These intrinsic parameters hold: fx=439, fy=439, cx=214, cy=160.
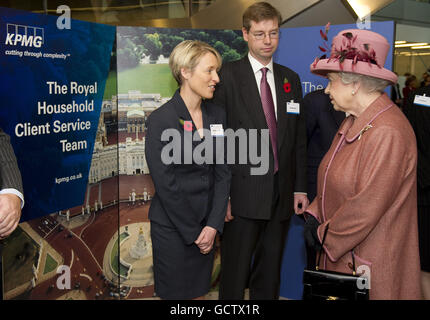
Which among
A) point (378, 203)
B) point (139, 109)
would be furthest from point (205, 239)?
point (139, 109)

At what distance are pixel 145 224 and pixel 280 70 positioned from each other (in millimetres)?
1570

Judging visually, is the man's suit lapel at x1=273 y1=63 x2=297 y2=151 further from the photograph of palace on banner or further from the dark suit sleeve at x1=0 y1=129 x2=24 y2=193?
the dark suit sleeve at x1=0 y1=129 x2=24 y2=193

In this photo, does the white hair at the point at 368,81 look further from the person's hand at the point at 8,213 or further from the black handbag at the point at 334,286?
the person's hand at the point at 8,213

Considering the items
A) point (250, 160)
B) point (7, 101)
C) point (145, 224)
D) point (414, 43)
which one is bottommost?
point (145, 224)

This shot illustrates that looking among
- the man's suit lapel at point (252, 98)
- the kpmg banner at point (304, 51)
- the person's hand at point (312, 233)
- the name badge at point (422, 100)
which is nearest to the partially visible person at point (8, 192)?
the person's hand at point (312, 233)

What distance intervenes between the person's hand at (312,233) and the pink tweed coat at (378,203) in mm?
101

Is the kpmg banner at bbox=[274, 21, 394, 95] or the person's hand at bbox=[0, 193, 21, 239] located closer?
the person's hand at bbox=[0, 193, 21, 239]

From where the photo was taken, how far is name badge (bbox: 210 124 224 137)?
8.34 feet

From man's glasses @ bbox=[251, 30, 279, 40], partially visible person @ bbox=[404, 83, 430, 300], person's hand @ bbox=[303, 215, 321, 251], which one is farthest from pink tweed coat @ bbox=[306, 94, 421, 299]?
partially visible person @ bbox=[404, 83, 430, 300]

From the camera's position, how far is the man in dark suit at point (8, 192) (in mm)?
1668

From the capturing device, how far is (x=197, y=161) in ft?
8.02

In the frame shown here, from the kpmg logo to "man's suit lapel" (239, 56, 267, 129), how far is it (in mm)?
1232

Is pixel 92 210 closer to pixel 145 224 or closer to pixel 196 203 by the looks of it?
pixel 145 224

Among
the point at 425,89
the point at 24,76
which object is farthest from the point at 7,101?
the point at 425,89
